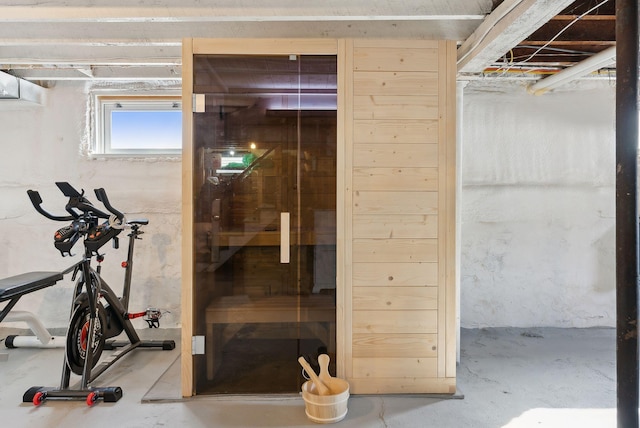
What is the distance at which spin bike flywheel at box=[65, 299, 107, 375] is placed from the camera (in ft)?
7.18

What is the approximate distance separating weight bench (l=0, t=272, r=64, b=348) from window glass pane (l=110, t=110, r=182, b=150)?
1384mm

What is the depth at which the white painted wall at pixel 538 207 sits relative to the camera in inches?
125

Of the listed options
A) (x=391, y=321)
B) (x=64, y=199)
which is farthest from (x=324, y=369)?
(x=64, y=199)

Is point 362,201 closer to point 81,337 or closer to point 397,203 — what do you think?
point 397,203

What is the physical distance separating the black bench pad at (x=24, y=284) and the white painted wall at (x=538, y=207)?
10.9 ft

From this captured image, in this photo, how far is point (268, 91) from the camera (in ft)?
7.57

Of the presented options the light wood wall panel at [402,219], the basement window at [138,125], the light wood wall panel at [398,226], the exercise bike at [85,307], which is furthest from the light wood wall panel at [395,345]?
the basement window at [138,125]

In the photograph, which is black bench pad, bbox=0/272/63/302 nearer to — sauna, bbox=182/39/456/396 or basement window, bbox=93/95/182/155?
sauna, bbox=182/39/456/396

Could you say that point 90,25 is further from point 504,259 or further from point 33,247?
point 504,259

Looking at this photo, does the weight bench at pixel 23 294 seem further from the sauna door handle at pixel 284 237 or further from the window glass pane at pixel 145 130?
the sauna door handle at pixel 284 237

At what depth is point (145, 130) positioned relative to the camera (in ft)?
10.8

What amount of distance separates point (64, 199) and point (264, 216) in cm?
211

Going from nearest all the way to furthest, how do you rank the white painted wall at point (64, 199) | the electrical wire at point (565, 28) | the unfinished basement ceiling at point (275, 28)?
the electrical wire at point (565, 28)
the unfinished basement ceiling at point (275, 28)
the white painted wall at point (64, 199)

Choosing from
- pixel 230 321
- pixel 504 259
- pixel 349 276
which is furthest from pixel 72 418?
pixel 504 259
